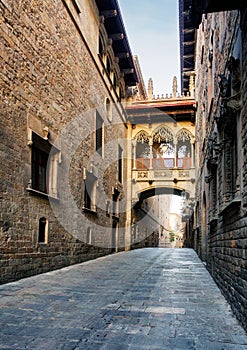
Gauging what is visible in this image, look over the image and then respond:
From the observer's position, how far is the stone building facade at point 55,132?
23.3 feet

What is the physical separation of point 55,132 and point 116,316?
590 centimetres

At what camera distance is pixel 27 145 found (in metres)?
7.76

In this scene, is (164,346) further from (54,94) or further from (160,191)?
(160,191)

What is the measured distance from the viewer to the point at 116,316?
4.47m

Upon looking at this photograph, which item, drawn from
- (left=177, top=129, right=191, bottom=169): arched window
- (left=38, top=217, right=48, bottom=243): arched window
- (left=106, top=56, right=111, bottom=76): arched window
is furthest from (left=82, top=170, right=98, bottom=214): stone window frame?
(left=177, top=129, right=191, bottom=169): arched window

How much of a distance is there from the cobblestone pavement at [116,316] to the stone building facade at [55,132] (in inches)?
57.8

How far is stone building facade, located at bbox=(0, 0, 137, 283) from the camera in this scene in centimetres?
711

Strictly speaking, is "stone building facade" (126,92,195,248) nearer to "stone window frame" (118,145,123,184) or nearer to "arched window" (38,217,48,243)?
"stone window frame" (118,145,123,184)

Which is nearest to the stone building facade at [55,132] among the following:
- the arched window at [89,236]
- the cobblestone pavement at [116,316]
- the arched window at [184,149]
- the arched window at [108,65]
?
the arched window at [108,65]

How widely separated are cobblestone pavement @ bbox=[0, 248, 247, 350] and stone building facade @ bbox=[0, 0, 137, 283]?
1467 mm

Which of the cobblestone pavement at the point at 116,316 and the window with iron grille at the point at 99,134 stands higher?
the window with iron grille at the point at 99,134

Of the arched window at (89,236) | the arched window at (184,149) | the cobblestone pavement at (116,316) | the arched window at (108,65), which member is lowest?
the cobblestone pavement at (116,316)

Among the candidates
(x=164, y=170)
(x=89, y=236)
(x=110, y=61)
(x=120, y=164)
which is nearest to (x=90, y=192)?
(x=89, y=236)

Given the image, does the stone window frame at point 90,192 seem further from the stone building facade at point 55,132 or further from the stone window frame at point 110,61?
the stone window frame at point 110,61
